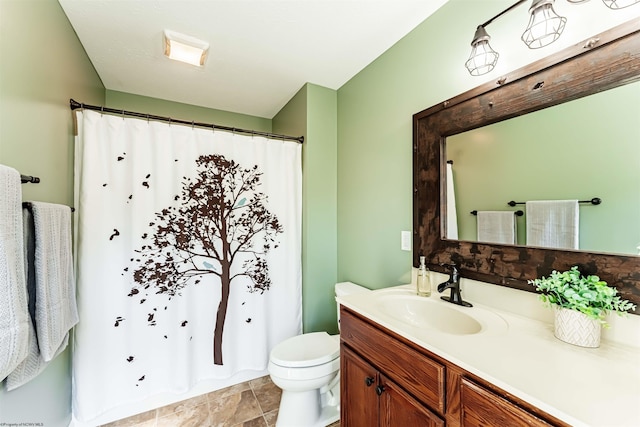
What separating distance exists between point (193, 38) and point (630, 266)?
2.30 m

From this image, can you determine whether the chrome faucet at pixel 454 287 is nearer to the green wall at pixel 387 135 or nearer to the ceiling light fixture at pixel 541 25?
the green wall at pixel 387 135

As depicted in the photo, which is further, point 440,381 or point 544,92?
point 544,92

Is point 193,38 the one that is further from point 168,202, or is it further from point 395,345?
point 395,345

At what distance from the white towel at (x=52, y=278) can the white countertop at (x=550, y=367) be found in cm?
133

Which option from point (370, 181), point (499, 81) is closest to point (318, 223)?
point (370, 181)

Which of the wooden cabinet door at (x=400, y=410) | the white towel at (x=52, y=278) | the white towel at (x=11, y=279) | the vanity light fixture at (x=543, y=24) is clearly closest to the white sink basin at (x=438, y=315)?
the wooden cabinet door at (x=400, y=410)

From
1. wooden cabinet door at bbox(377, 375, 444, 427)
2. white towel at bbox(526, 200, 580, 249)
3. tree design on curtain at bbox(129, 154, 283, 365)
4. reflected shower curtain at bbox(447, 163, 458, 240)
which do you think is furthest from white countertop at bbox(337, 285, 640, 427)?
tree design on curtain at bbox(129, 154, 283, 365)

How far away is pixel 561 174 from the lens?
947 mm

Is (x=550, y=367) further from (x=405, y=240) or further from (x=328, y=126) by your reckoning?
(x=328, y=126)

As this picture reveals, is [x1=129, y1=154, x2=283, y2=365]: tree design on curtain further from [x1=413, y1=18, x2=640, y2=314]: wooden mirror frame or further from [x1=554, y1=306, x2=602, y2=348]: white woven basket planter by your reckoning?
[x1=554, y1=306, x2=602, y2=348]: white woven basket planter

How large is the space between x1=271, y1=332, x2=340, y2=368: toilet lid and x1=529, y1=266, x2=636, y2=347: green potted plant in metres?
1.11

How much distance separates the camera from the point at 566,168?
94 cm

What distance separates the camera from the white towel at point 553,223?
2.99 feet

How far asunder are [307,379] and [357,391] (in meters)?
0.39
